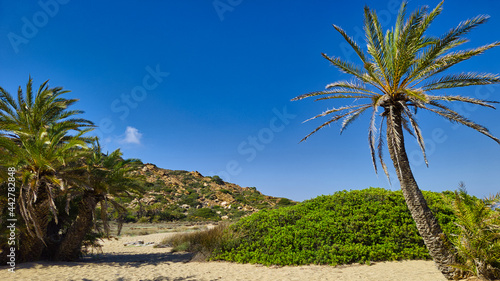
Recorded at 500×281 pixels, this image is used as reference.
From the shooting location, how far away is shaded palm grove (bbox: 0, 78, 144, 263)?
9250 millimetres

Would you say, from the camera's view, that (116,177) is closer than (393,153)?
No

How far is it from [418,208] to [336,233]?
145 inches

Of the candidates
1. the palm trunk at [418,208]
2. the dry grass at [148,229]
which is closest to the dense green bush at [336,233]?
the palm trunk at [418,208]

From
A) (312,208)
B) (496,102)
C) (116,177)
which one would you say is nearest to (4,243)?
(116,177)

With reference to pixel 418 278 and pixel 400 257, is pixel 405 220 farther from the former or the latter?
pixel 418 278

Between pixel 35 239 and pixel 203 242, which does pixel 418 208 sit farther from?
pixel 35 239

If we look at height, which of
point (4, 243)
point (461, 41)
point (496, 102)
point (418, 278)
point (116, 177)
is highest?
point (461, 41)

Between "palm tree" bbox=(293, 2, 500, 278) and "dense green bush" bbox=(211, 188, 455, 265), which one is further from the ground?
"palm tree" bbox=(293, 2, 500, 278)

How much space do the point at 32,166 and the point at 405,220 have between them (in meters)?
14.6

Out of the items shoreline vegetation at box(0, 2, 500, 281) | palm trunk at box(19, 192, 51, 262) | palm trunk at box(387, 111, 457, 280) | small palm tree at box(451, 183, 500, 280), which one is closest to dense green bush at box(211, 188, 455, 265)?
shoreline vegetation at box(0, 2, 500, 281)

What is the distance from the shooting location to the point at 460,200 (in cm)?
723

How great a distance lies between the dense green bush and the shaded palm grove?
226 inches

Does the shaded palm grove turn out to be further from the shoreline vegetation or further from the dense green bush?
the dense green bush

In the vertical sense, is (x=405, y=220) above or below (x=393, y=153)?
below
